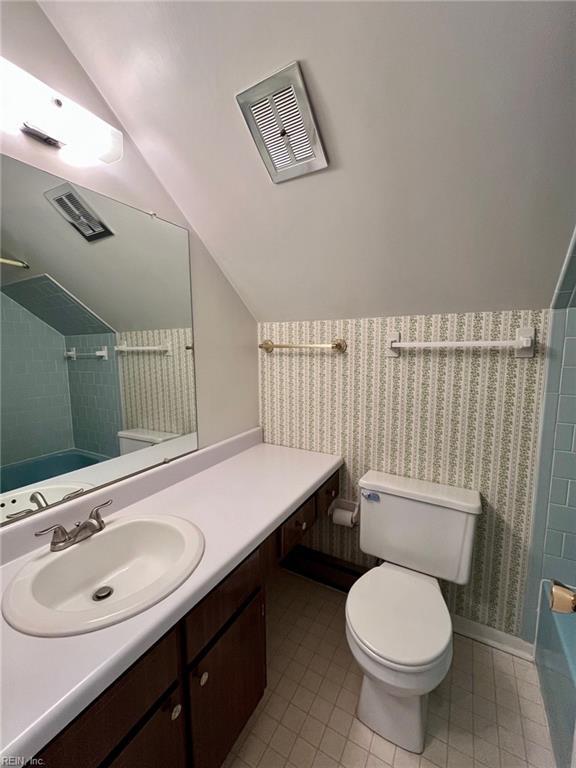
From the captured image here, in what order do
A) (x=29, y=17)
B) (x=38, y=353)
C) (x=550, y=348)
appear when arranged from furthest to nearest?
(x=550, y=348)
(x=38, y=353)
(x=29, y=17)

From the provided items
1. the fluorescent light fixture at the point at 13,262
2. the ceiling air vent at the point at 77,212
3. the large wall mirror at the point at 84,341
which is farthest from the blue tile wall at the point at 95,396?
the ceiling air vent at the point at 77,212

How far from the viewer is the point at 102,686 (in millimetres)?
582

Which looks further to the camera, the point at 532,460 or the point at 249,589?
the point at 532,460

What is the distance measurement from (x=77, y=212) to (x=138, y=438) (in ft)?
2.78

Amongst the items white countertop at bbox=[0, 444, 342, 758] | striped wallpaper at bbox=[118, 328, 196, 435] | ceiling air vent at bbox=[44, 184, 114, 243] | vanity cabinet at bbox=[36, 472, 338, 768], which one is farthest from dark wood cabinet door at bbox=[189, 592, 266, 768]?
ceiling air vent at bbox=[44, 184, 114, 243]

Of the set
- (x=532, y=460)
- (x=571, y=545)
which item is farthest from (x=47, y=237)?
(x=571, y=545)

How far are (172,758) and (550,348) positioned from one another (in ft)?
5.79

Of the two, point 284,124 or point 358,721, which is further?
point 358,721

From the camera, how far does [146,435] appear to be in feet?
4.40

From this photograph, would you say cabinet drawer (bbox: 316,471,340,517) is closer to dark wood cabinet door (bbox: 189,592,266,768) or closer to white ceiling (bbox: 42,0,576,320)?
dark wood cabinet door (bbox: 189,592,266,768)

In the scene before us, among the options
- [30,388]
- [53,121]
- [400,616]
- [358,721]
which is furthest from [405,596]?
[53,121]

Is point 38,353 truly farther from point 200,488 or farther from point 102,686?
point 102,686

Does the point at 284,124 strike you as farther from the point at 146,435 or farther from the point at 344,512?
the point at 344,512

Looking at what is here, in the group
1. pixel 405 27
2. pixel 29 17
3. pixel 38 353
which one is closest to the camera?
pixel 405 27
